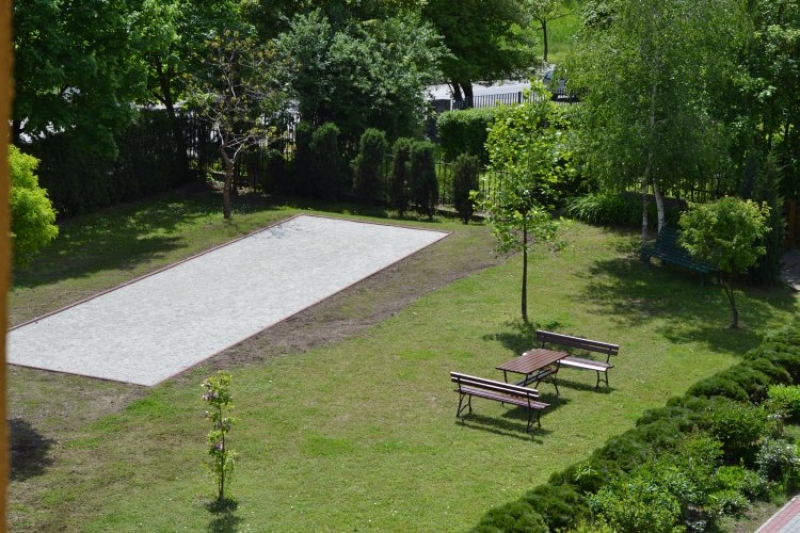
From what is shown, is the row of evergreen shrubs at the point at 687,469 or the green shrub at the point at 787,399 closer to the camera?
the row of evergreen shrubs at the point at 687,469

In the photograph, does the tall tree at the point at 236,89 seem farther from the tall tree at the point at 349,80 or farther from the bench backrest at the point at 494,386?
the bench backrest at the point at 494,386

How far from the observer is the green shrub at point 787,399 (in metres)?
15.9

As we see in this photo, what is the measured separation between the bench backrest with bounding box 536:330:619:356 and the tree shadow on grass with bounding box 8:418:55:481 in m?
8.96

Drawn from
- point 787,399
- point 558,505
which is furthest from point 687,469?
point 787,399

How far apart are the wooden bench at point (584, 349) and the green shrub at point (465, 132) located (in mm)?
14826

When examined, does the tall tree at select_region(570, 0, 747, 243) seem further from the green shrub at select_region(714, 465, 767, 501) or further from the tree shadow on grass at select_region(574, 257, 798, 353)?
the green shrub at select_region(714, 465, 767, 501)

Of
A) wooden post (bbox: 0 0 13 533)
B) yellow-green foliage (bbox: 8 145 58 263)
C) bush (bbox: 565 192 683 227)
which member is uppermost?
wooden post (bbox: 0 0 13 533)

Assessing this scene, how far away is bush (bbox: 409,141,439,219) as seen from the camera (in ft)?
97.7

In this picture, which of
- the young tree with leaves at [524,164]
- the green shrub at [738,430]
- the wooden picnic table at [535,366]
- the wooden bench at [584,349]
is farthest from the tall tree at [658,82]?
the green shrub at [738,430]

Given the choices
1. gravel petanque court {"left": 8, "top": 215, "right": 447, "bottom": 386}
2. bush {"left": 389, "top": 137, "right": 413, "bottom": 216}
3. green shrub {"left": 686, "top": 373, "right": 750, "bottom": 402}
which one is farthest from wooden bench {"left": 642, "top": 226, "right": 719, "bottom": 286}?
green shrub {"left": 686, "top": 373, "right": 750, "bottom": 402}

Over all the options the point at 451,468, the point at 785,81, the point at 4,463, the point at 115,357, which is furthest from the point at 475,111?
the point at 4,463

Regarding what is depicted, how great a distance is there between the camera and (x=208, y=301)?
74.7 feet

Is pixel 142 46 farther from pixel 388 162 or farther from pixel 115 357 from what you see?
pixel 115 357

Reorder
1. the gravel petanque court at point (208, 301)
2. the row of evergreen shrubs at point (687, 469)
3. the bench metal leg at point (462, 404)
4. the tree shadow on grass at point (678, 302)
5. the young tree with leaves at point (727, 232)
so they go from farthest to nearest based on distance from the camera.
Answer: the tree shadow on grass at point (678, 302) → the young tree with leaves at point (727, 232) → the gravel petanque court at point (208, 301) → the bench metal leg at point (462, 404) → the row of evergreen shrubs at point (687, 469)
